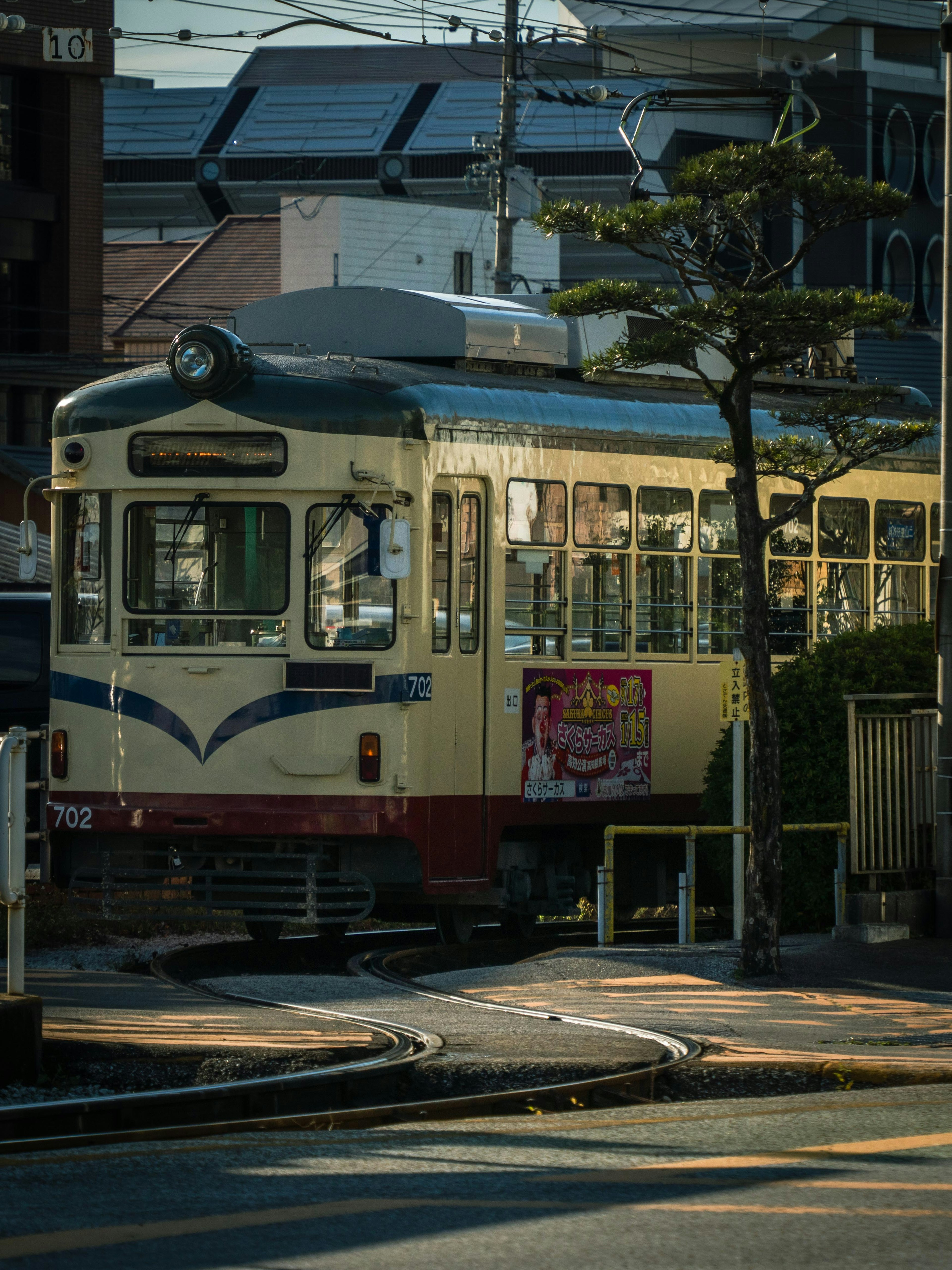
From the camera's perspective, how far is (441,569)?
13.0 m

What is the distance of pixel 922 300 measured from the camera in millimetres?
47562

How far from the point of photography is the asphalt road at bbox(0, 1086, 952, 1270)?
562 centimetres

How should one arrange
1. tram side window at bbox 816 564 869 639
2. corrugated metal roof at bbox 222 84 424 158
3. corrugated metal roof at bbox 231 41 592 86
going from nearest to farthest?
tram side window at bbox 816 564 869 639 → corrugated metal roof at bbox 222 84 424 158 → corrugated metal roof at bbox 231 41 592 86

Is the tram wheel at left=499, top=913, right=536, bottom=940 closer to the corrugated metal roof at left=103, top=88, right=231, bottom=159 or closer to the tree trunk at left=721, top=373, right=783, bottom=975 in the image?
the tree trunk at left=721, top=373, right=783, bottom=975

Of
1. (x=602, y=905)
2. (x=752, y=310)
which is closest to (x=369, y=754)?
(x=602, y=905)

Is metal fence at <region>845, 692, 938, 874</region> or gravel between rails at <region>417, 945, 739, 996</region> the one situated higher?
metal fence at <region>845, 692, 938, 874</region>

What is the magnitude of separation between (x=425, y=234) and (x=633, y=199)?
120 ft

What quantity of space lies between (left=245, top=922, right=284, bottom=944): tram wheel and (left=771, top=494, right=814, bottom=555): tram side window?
4499 millimetres

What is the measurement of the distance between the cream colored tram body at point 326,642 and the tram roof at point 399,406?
2cm

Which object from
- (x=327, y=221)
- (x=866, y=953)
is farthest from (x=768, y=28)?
(x=866, y=953)

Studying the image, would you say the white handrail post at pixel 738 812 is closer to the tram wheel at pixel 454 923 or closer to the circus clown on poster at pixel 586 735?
the circus clown on poster at pixel 586 735

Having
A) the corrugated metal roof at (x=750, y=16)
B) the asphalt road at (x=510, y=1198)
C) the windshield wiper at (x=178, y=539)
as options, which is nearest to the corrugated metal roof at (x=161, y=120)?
the corrugated metal roof at (x=750, y=16)

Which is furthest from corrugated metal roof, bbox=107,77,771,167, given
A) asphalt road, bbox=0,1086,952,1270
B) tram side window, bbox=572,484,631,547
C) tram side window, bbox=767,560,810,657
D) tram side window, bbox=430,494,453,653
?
asphalt road, bbox=0,1086,952,1270

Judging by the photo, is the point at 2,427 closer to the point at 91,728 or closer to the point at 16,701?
the point at 16,701
